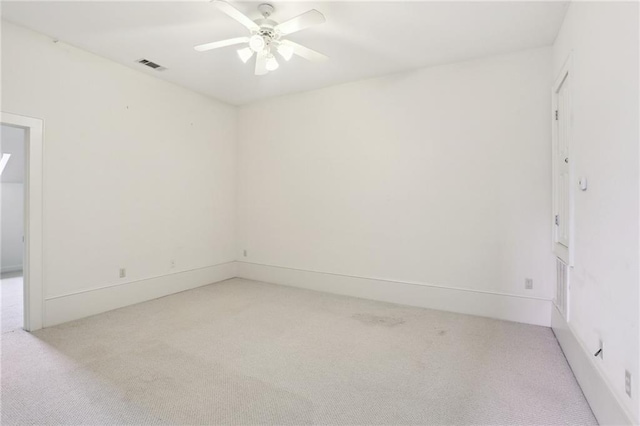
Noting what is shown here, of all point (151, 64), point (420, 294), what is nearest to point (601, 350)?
point (420, 294)

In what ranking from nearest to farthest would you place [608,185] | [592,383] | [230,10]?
[608,185] < [592,383] < [230,10]

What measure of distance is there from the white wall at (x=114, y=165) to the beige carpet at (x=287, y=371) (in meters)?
0.72

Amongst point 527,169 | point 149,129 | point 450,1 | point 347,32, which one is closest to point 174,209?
point 149,129

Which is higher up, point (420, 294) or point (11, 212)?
point (11, 212)

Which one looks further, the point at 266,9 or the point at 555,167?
the point at 555,167

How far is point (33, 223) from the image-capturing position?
3156mm

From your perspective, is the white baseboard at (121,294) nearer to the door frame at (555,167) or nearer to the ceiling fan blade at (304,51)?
the ceiling fan blade at (304,51)

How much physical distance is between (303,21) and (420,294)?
3113 mm

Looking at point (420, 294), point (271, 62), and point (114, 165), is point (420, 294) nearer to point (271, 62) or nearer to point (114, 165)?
point (271, 62)

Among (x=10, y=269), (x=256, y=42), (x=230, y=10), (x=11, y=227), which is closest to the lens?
(x=230, y=10)

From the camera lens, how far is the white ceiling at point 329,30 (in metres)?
2.73

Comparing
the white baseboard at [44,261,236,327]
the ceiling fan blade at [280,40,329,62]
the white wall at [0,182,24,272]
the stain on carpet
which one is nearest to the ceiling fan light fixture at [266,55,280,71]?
the ceiling fan blade at [280,40,329,62]

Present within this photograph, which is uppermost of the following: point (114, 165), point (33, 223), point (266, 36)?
point (266, 36)

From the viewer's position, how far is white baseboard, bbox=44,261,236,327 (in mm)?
3348
